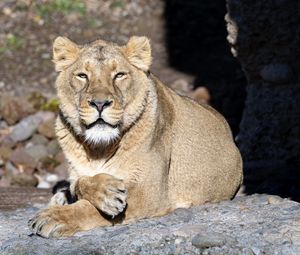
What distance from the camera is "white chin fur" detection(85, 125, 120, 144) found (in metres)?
7.80

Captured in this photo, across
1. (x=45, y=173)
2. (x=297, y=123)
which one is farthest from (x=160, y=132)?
(x=45, y=173)

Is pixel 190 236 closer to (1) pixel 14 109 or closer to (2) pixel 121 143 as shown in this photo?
(2) pixel 121 143

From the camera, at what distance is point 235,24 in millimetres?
11922

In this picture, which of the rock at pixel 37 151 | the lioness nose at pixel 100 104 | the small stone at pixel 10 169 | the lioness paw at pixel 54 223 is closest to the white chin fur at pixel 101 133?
the lioness nose at pixel 100 104

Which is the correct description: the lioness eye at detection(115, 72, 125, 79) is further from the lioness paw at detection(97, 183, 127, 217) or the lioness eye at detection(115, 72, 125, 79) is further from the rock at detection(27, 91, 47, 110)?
the rock at detection(27, 91, 47, 110)

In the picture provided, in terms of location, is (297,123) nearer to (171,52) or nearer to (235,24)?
(235,24)

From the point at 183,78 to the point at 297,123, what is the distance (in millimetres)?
3933

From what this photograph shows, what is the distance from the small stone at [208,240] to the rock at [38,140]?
25.7 feet

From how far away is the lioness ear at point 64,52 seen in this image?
8.24m

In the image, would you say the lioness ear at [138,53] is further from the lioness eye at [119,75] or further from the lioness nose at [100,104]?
the lioness nose at [100,104]

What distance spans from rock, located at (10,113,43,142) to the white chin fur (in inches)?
288

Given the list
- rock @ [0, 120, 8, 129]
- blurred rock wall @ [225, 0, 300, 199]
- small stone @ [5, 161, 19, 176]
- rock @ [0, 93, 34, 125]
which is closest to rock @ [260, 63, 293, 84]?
blurred rock wall @ [225, 0, 300, 199]

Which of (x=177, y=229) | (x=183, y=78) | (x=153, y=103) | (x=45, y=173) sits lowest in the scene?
(x=45, y=173)

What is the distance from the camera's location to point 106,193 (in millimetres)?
7734
